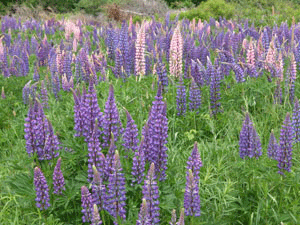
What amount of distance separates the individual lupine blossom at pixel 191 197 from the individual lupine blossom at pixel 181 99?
2296mm

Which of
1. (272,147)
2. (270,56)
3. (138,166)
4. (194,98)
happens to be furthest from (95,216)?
(270,56)

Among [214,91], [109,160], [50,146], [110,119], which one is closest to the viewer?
[109,160]

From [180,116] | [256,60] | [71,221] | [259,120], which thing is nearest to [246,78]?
[256,60]

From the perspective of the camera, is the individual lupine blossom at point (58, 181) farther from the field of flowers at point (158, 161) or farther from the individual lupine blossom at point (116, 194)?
the individual lupine blossom at point (116, 194)

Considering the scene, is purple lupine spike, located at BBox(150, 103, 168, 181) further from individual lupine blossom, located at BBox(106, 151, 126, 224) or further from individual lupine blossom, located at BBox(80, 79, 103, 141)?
individual lupine blossom, located at BBox(80, 79, 103, 141)

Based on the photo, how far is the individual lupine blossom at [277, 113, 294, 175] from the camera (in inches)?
131

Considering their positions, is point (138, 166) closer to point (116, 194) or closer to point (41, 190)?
point (116, 194)

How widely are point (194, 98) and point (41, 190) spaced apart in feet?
8.80

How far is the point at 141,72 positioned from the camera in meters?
6.29

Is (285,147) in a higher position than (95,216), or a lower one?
higher

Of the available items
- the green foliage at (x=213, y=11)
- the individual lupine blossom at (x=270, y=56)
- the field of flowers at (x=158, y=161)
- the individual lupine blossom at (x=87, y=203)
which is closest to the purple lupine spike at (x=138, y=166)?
the field of flowers at (x=158, y=161)

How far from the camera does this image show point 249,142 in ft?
11.9

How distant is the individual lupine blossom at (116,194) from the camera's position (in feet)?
9.21

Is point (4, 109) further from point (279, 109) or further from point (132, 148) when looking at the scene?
point (279, 109)
